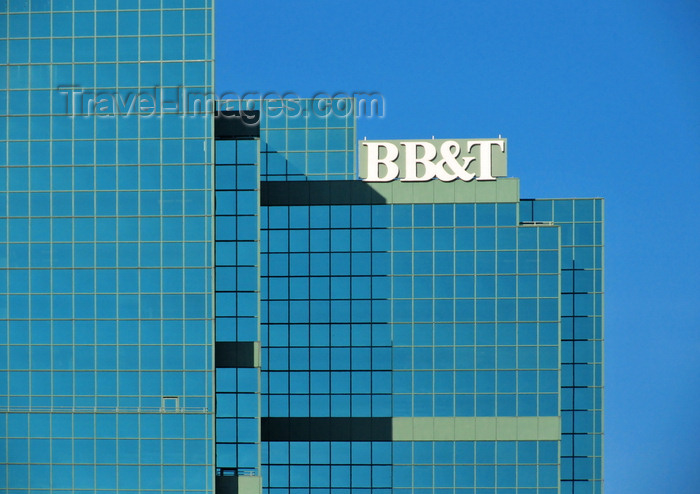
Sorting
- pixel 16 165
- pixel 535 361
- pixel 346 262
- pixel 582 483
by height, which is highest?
pixel 16 165

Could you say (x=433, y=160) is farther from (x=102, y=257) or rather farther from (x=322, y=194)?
(x=102, y=257)

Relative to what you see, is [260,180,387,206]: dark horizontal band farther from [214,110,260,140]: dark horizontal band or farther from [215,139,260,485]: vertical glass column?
[214,110,260,140]: dark horizontal band

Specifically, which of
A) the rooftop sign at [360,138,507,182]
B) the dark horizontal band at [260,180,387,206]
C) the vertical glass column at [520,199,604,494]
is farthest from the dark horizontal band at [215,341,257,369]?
the vertical glass column at [520,199,604,494]

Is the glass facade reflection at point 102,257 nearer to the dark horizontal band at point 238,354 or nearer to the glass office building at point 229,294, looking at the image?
the glass office building at point 229,294

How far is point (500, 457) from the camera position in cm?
10138

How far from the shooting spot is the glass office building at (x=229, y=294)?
266 feet

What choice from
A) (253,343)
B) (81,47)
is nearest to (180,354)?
(253,343)

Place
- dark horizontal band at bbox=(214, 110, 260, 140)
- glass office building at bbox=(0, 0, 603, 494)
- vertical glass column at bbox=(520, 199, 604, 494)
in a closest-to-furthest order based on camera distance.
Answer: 1. glass office building at bbox=(0, 0, 603, 494)
2. dark horizontal band at bbox=(214, 110, 260, 140)
3. vertical glass column at bbox=(520, 199, 604, 494)

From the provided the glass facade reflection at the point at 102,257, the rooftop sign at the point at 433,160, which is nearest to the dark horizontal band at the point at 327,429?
the glass facade reflection at the point at 102,257

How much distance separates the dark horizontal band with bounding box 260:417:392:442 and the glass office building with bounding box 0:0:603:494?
20 centimetres

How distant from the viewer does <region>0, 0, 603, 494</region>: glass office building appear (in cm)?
8112

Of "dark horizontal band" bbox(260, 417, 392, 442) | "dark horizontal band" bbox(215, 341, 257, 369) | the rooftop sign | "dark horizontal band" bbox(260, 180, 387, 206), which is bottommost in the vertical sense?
"dark horizontal band" bbox(260, 417, 392, 442)

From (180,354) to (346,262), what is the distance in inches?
1058

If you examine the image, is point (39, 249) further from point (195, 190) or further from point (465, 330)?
point (465, 330)
